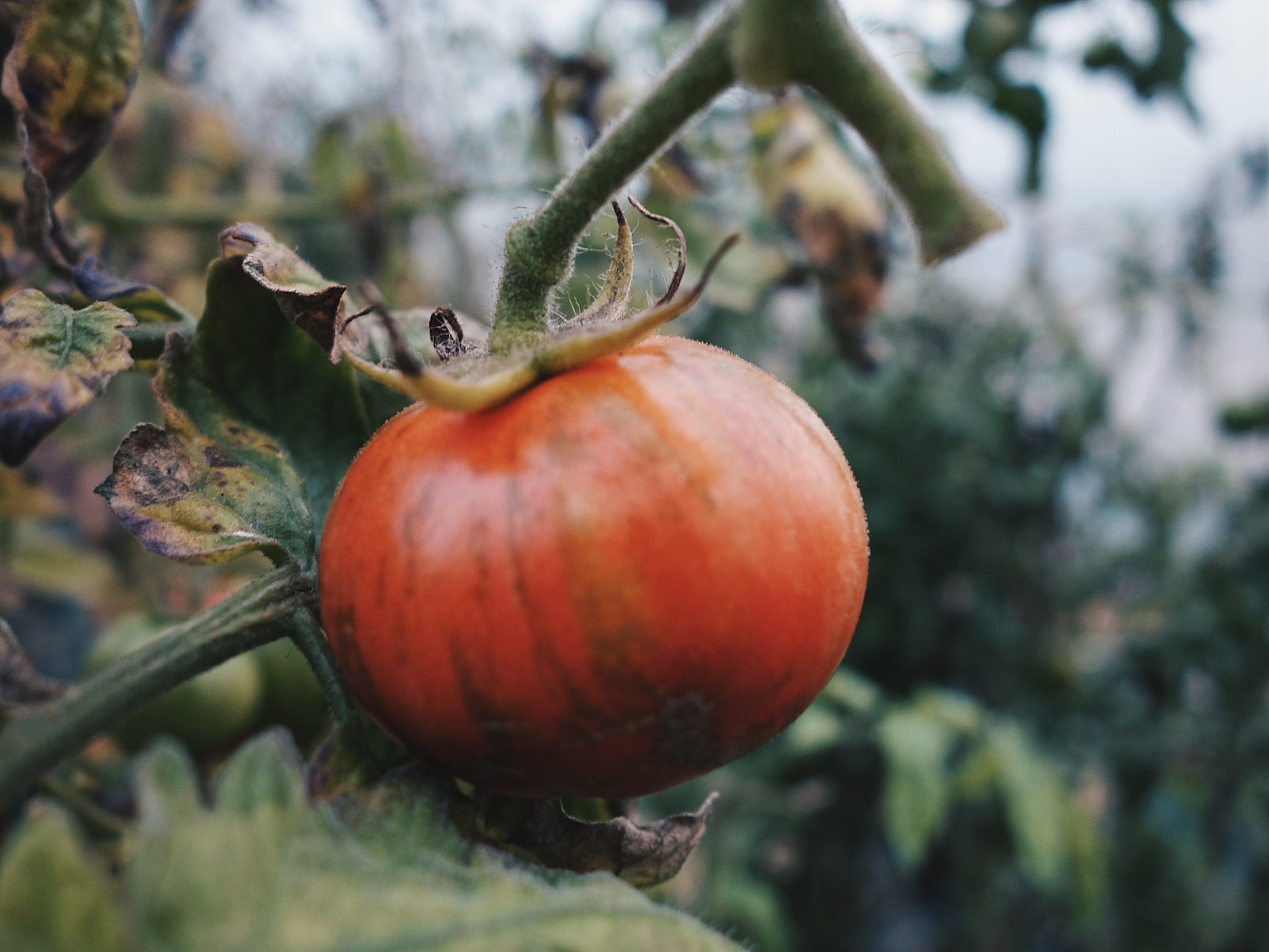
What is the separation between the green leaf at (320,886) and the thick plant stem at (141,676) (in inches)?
2.6

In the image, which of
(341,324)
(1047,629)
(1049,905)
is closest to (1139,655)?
(1047,629)

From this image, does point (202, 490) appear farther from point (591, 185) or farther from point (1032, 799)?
point (1032, 799)

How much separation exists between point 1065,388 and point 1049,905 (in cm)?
135

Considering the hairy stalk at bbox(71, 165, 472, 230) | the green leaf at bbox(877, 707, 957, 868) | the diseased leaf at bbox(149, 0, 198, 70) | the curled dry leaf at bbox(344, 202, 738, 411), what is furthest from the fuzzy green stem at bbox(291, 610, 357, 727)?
the green leaf at bbox(877, 707, 957, 868)

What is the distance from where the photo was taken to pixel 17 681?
1.29 feet

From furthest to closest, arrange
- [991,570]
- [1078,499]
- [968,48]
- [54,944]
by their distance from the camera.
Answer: [1078,499]
[991,570]
[968,48]
[54,944]

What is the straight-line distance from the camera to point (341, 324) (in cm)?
47

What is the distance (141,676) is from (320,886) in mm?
129

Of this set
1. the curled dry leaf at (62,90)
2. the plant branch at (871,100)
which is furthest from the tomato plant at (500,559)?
the curled dry leaf at (62,90)

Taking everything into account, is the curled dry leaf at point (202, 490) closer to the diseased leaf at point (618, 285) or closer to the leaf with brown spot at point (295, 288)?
the leaf with brown spot at point (295, 288)

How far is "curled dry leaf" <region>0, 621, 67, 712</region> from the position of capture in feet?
1.28

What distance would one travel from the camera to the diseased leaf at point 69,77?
0.53 m

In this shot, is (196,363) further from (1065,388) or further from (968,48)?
(1065,388)

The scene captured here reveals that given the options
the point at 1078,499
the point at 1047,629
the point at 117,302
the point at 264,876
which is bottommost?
the point at 1047,629
